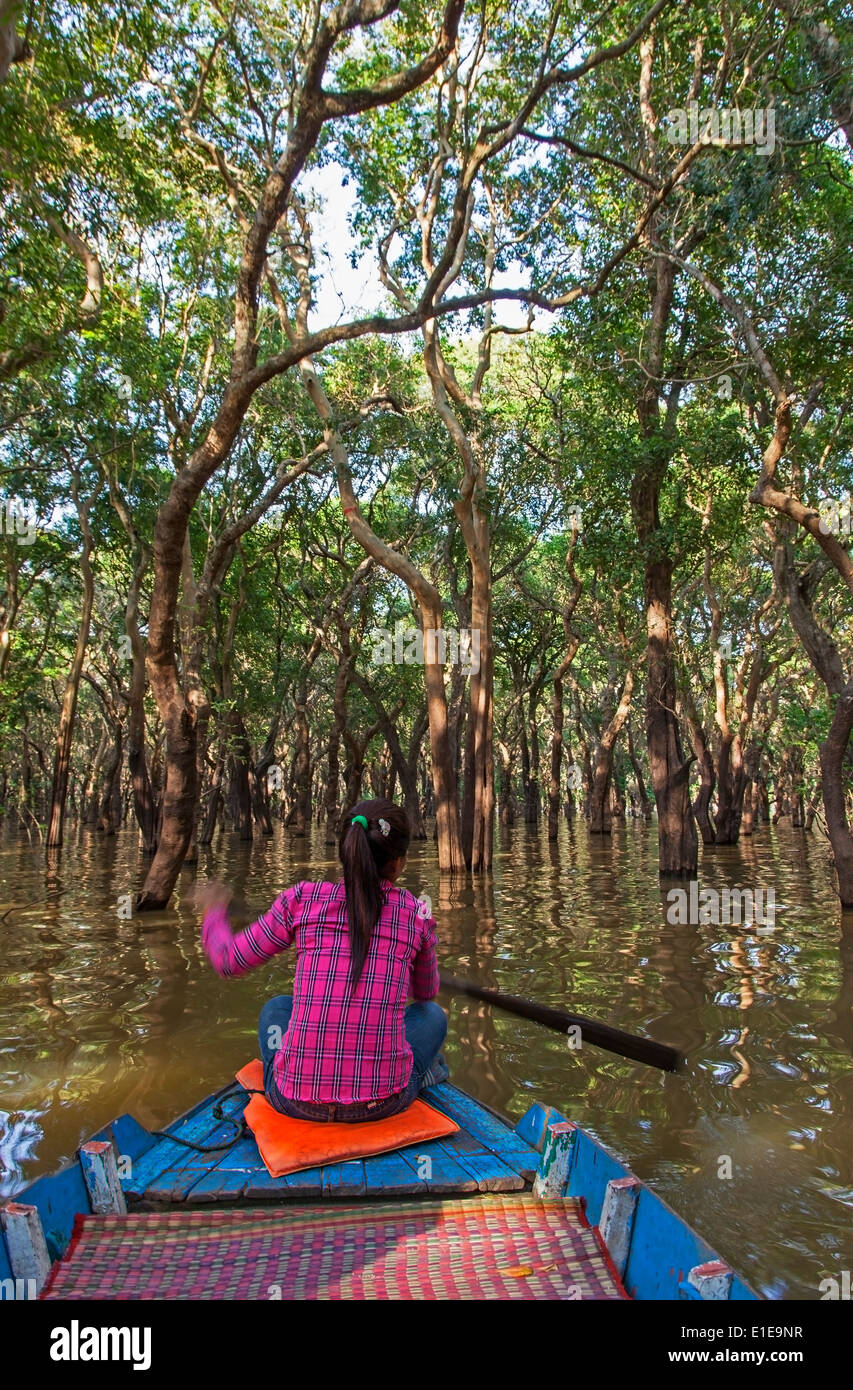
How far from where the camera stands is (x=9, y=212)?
8188mm

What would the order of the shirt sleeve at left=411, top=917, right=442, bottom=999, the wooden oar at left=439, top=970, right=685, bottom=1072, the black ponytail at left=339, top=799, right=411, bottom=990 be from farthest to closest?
the wooden oar at left=439, top=970, right=685, bottom=1072, the shirt sleeve at left=411, top=917, right=442, bottom=999, the black ponytail at left=339, top=799, right=411, bottom=990

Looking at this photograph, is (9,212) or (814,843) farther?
(814,843)

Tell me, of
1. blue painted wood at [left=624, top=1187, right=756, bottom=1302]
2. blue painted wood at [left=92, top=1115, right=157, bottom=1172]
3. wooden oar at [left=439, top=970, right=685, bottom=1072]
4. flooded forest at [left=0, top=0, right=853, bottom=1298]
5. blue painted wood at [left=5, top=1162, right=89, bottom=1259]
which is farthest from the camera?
flooded forest at [left=0, top=0, right=853, bottom=1298]

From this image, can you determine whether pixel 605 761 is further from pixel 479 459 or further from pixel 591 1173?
pixel 591 1173

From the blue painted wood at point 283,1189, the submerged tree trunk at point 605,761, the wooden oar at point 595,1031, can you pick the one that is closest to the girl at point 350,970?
the blue painted wood at point 283,1189

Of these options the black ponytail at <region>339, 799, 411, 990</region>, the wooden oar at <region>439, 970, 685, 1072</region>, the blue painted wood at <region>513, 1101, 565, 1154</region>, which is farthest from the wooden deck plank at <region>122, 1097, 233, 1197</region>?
the wooden oar at <region>439, 970, 685, 1072</region>

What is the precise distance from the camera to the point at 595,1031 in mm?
4492

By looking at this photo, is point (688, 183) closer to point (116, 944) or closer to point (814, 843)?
point (116, 944)

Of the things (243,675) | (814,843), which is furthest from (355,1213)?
(243,675)

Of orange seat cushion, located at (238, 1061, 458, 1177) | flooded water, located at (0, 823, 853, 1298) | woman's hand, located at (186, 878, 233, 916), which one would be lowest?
flooded water, located at (0, 823, 853, 1298)

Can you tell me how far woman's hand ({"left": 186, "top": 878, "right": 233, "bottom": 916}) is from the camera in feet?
12.8

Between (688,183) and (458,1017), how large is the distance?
844 centimetres

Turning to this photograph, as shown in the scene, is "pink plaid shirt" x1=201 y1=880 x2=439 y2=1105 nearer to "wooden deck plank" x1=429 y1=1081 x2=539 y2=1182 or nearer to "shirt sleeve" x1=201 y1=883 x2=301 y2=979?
"shirt sleeve" x1=201 y1=883 x2=301 y2=979

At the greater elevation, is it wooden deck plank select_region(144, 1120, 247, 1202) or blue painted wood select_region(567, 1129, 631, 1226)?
blue painted wood select_region(567, 1129, 631, 1226)
